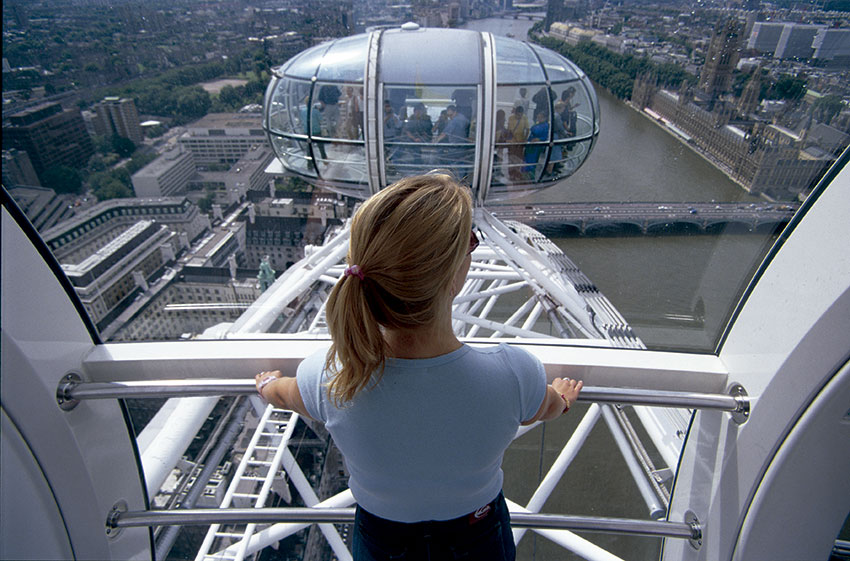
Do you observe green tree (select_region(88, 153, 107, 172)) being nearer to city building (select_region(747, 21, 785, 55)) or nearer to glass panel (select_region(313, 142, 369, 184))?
glass panel (select_region(313, 142, 369, 184))

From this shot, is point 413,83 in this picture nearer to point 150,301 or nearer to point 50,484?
point 150,301

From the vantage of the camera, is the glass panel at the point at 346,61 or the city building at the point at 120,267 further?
the glass panel at the point at 346,61

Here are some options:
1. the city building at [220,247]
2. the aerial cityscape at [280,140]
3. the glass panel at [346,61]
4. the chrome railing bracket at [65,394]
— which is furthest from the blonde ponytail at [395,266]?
the glass panel at [346,61]

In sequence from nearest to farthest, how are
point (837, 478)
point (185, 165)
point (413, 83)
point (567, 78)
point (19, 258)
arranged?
point (19, 258) → point (837, 478) → point (185, 165) → point (413, 83) → point (567, 78)

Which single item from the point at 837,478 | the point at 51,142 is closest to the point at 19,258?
the point at 51,142

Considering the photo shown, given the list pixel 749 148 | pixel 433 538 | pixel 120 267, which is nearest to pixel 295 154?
pixel 120 267

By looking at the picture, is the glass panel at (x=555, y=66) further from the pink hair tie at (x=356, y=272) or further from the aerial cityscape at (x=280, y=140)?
the pink hair tie at (x=356, y=272)

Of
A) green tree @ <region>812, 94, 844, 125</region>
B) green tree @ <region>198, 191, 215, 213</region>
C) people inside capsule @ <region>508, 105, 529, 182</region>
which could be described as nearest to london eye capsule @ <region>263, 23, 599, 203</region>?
people inside capsule @ <region>508, 105, 529, 182</region>
